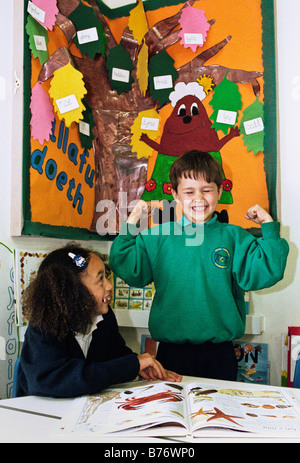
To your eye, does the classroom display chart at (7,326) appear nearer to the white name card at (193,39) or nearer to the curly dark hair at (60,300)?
the curly dark hair at (60,300)

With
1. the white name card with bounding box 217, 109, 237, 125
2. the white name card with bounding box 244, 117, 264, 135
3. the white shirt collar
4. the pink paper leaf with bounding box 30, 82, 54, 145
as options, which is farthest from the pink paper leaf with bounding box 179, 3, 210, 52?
the white shirt collar

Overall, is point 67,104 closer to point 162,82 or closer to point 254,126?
point 162,82

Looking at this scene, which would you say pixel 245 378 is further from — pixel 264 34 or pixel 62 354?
pixel 264 34

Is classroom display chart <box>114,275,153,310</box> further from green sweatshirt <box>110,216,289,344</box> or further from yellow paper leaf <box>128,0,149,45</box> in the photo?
yellow paper leaf <box>128,0,149,45</box>

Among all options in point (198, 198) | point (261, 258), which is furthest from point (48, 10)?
point (261, 258)

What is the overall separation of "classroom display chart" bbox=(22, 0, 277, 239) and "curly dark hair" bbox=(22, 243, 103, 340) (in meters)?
0.54

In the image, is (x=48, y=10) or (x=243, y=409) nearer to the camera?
(x=243, y=409)

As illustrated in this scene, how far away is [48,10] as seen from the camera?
1.55 metres

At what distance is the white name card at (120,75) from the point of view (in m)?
1.89

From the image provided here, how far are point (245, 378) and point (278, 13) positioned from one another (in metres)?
1.57

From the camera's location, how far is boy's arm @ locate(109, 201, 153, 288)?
4.22 feet

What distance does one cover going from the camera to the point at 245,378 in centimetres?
175

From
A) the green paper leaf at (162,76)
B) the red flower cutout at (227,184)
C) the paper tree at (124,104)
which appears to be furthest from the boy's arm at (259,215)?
the green paper leaf at (162,76)

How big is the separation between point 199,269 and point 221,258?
0.25ft
